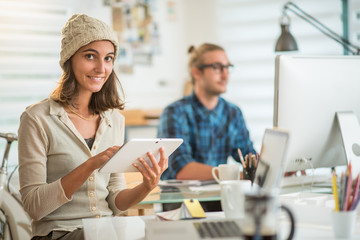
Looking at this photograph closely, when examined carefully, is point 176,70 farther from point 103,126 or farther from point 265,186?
point 265,186

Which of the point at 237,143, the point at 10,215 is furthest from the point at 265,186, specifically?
the point at 10,215

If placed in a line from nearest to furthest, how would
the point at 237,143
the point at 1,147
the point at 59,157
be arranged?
the point at 59,157, the point at 237,143, the point at 1,147

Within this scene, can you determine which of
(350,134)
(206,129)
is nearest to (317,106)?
(350,134)

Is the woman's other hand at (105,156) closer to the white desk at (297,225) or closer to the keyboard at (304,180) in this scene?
the white desk at (297,225)

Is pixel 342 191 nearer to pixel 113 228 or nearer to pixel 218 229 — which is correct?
pixel 218 229

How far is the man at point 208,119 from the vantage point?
105 inches

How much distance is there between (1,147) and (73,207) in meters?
1.54

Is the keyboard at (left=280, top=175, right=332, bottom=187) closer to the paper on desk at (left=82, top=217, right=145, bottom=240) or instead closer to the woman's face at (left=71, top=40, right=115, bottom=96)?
the paper on desk at (left=82, top=217, right=145, bottom=240)

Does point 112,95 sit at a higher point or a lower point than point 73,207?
higher

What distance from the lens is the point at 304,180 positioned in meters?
2.04

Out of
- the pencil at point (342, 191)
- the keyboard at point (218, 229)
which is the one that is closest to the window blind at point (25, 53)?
the keyboard at point (218, 229)

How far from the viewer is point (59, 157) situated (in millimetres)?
1757

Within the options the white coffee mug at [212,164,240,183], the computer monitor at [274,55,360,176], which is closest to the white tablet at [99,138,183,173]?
the white coffee mug at [212,164,240,183]

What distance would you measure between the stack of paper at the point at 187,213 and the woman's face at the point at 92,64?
1.97ft
